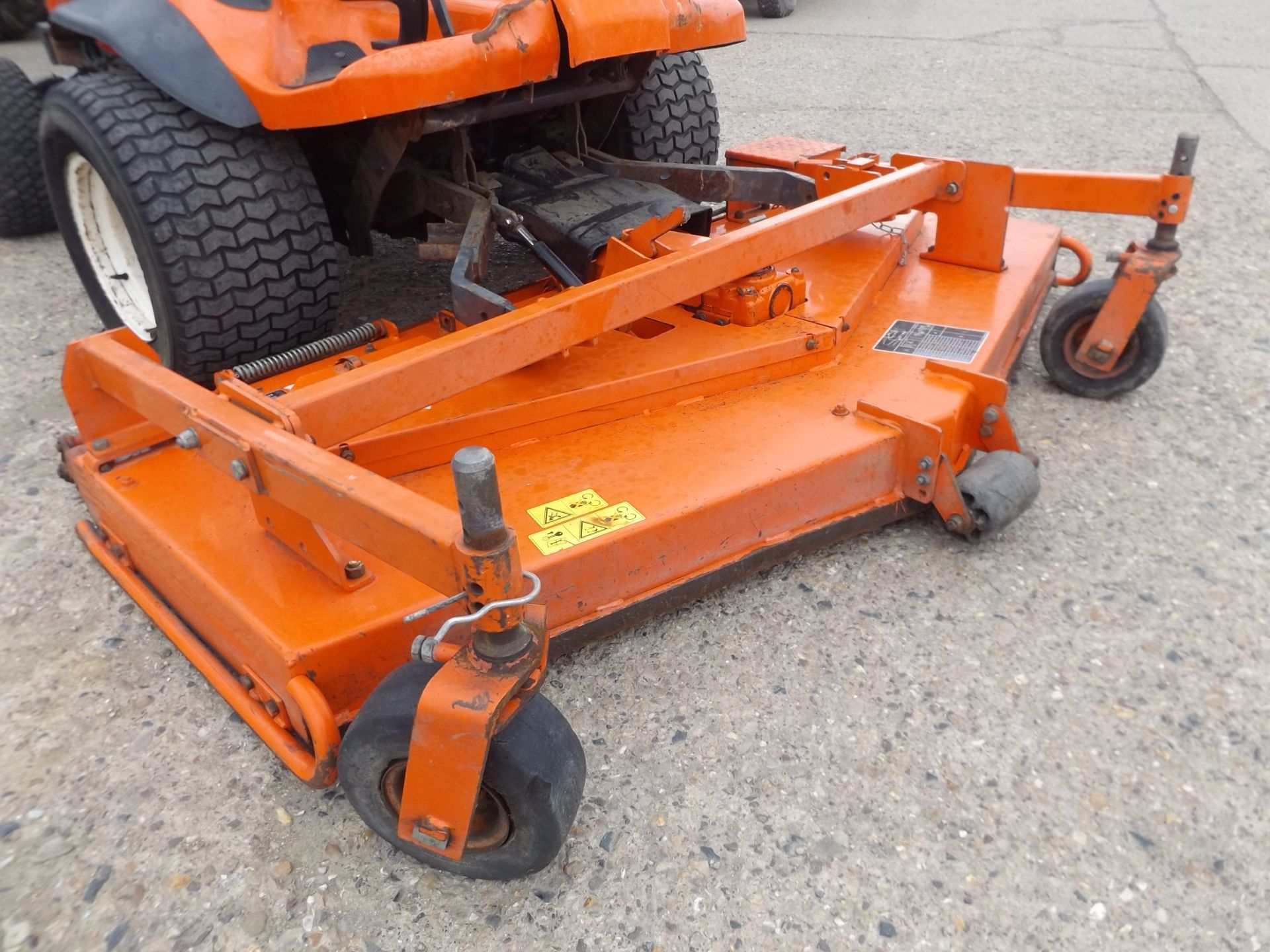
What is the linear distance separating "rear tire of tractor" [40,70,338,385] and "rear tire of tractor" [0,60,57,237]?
5.66 ft

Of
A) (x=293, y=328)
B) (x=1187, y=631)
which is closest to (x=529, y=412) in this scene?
(x=293, y=328)

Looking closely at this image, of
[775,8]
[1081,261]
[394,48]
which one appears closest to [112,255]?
[394,48]

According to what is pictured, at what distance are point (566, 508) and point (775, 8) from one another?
8.17m

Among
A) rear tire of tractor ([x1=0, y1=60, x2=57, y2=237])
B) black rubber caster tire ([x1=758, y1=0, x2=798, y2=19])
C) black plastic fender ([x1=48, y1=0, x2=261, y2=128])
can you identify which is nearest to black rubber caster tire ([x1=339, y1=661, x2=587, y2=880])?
black plastic fender ([x1=48, y1=0, x2=261, y2=128])

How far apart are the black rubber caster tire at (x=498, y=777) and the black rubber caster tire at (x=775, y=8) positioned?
28.5 feet

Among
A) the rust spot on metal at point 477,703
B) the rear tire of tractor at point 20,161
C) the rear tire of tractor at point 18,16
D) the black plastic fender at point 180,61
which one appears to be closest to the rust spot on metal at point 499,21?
the black plastic fender at point 180,61

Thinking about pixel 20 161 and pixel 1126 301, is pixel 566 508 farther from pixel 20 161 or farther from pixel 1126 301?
pixel 20 161

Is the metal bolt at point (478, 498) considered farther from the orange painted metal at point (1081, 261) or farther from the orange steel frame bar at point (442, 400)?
the orange painted metal at point (1081, 261)

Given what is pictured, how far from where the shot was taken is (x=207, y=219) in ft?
7.45

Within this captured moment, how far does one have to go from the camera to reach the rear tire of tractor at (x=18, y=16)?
23.5 ft

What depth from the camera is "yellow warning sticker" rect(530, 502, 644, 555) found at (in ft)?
5.93

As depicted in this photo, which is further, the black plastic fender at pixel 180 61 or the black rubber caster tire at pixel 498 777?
the black plastic fender at pixel 180 61

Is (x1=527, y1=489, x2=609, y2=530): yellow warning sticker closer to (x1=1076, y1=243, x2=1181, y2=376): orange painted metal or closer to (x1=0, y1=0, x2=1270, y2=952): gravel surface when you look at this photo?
(x1=0, y1=0, x2=1270, y2=952): gravel surface

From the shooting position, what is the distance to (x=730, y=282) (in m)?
2.43
